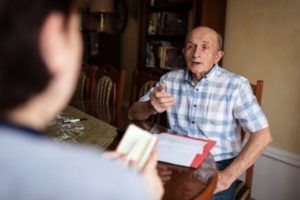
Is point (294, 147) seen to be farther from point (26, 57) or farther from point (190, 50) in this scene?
point (26, 57)

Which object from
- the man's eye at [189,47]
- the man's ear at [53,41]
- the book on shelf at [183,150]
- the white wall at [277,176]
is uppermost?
the man's ear at [53,41]

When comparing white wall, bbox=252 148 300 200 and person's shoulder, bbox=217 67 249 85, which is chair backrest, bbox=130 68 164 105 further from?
white wall, bbox=252 148 300 200

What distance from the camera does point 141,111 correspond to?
5.64 feet

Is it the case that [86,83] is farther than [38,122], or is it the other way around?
[86,83]

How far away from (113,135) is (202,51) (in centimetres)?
60

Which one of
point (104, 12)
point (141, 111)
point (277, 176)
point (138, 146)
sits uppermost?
point (104, 12)

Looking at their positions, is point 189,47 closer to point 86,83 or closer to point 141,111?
point 141,111

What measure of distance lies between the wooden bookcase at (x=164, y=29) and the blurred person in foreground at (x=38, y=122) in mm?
2469

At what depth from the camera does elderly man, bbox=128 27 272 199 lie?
1.47 metres

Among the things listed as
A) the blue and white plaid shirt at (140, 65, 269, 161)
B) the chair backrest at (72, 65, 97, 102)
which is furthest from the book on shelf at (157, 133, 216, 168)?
the chair backrest at (72, 65, 97, 102)

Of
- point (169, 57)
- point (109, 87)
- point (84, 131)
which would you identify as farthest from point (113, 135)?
point (169, 57)

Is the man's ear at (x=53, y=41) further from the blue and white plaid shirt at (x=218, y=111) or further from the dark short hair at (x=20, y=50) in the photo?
the blue and white plaid shirt at (x=218, y=111)

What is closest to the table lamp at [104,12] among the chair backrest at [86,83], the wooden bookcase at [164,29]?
the wooden bookcase at [164,29]

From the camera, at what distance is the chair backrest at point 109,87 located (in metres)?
2.39
